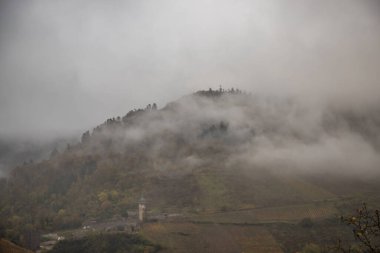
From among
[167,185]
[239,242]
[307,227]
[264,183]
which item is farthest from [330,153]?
[239,242]

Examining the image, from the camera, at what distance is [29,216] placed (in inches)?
5699

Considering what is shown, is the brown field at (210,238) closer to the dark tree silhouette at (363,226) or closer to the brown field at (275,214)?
the brown field at (275,214)

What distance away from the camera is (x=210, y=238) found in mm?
96312

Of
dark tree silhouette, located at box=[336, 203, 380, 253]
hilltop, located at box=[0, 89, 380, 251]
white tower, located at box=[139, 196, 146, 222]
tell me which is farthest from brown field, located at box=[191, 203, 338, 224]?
dark tree silhouette, located at box=[336, 203, 380, 253]

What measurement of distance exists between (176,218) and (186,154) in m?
78.3

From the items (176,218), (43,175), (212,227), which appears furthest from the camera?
(43,175)

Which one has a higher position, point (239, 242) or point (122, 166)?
point (122, 166)

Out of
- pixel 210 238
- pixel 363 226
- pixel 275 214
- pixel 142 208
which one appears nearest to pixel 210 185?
pixel 142 208

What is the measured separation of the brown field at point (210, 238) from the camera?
90.0 meters

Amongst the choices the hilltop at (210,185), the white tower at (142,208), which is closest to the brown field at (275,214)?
the hilltop at (210,185)

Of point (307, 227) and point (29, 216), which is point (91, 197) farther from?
point (307, 227)

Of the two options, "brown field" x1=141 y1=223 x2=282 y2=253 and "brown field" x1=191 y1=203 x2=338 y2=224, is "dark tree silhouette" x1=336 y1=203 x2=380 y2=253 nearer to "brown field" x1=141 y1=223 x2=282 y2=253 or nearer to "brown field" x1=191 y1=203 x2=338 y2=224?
"brown field" x1=141 y1=223 x2=282 y2=253

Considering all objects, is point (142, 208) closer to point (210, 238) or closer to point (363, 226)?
point (210, 238)

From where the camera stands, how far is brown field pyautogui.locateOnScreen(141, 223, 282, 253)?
90000 mm
